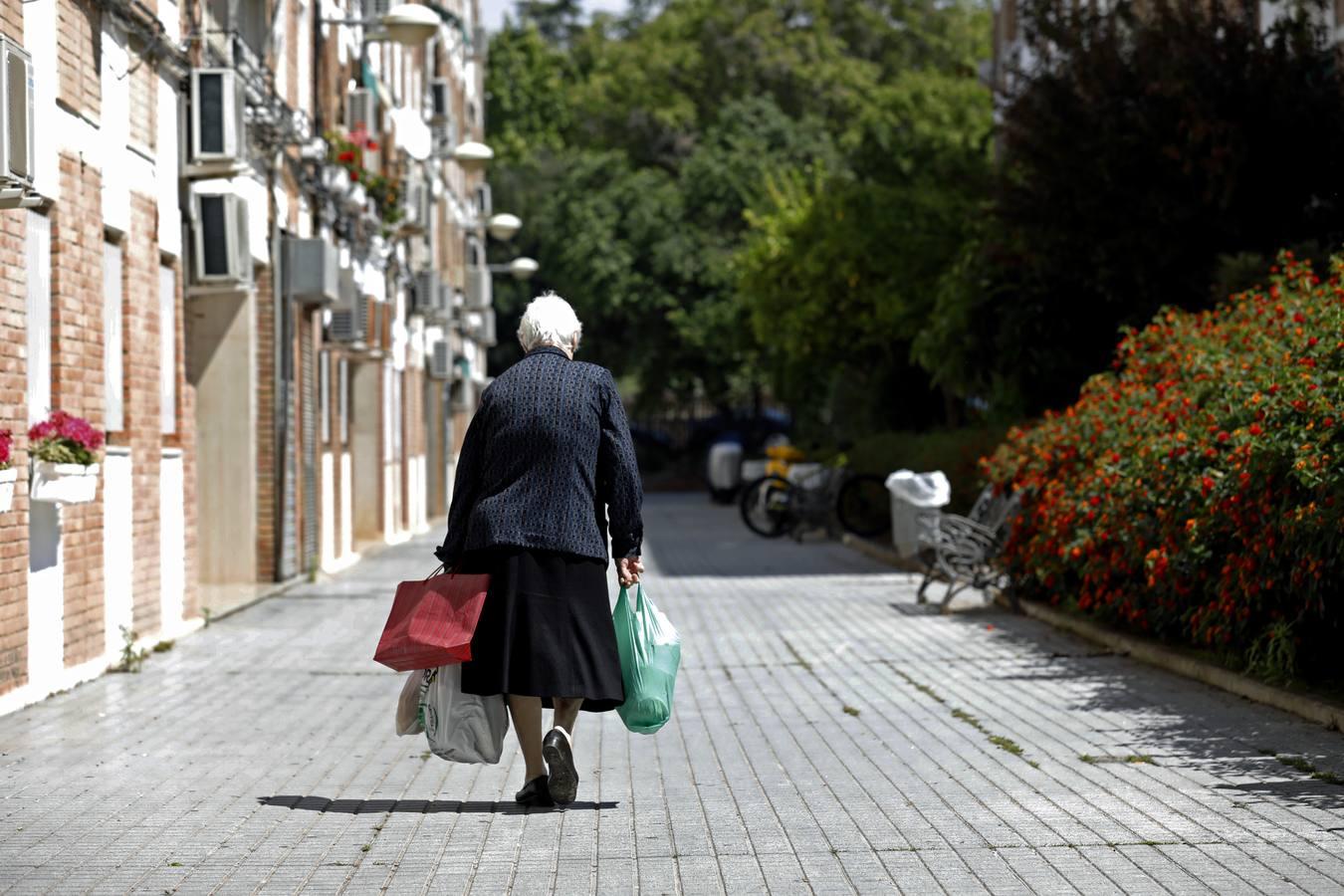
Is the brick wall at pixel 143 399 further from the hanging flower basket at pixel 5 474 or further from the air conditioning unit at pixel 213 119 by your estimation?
the hanging flower basket at pixel 5 474

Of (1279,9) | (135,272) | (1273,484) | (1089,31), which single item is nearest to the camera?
(1273,484)

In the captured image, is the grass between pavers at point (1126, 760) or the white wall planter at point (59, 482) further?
the white wall planter at point (59, 482)

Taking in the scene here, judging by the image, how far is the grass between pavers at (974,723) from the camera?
874cm

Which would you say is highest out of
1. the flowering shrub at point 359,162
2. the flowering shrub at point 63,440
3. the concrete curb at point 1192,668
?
the flowering shrub at point 359,162

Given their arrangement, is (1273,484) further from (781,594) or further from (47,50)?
(781,594)

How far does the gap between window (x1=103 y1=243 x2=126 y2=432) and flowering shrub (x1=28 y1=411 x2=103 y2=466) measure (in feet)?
6.40

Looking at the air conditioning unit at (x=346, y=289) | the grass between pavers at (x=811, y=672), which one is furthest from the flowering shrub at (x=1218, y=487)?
the air conditioning unit at (x=346, y=289)

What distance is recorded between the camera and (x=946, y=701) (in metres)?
10.7

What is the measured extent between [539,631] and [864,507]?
20.8 m

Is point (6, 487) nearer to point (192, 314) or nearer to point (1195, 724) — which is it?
point (1195, 724)

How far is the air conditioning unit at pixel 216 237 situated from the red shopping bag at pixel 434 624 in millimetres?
8373

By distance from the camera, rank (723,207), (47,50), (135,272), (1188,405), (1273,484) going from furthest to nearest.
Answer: (723,207)
(135,272)
(1188,405)
(47,50)
(1273,484)

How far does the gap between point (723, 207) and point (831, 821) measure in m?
49.1

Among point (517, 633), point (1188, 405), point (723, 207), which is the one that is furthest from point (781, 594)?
point (723, 207)
